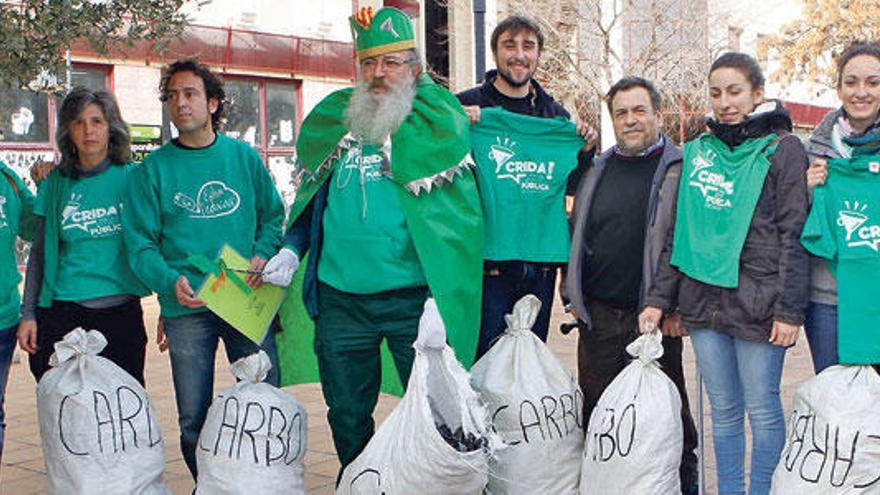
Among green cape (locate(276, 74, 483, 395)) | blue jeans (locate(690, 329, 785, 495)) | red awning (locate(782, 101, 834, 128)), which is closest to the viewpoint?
blue jeans (locate(690, 329, 785, 495))

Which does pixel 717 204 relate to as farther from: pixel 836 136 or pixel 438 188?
pixel 438 188

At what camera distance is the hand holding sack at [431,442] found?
404cm

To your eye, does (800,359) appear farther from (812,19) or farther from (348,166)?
(812,19)

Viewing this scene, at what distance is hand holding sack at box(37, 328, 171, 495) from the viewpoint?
443 centimetres

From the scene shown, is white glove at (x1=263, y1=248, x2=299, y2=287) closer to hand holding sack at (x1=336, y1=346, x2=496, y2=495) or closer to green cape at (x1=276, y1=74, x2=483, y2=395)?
green cape at (x1=276, y1=74, x2=483, y2=395)

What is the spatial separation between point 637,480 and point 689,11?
613 inches

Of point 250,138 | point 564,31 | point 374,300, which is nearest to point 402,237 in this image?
point 374,300

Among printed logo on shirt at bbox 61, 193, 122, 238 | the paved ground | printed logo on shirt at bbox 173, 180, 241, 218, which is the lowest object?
the paved ground

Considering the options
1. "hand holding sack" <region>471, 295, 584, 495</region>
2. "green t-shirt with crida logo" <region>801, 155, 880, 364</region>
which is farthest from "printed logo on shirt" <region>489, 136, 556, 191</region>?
"green t-shirt with crida logo" <region>801, 155, 880, 364</region>

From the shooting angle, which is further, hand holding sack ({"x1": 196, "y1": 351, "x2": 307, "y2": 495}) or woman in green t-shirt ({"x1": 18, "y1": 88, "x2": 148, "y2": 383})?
woman in green t-shirt ({"x1": 18, "y1": 88, "x2": 148, "y2": 383})

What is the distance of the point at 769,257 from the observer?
13.4ft

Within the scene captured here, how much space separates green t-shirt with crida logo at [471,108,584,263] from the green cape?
0.16m

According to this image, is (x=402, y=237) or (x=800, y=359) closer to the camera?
(x=402, y=237)

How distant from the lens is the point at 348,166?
4477 mm
